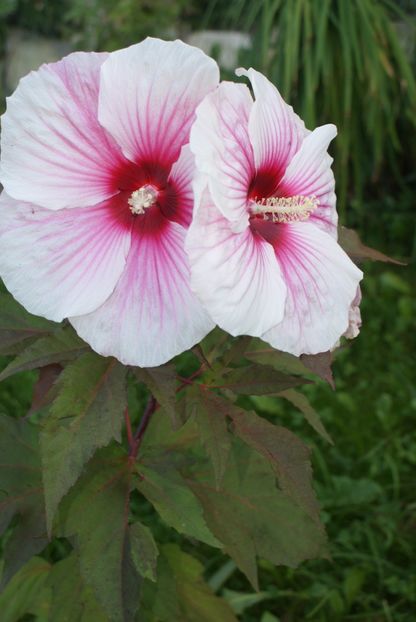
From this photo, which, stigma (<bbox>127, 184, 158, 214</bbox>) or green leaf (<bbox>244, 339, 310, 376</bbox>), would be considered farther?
green leaf (<bbox>244, 339, 310, 376</bbox>)

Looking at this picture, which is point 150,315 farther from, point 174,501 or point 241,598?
point 241,598

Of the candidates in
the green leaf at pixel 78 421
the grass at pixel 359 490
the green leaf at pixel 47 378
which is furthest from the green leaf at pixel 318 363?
the grass at pixel 359 490

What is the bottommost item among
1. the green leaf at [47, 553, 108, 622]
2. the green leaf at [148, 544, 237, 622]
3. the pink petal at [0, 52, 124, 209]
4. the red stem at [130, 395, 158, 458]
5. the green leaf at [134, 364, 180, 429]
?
the green leaf at [148, 544, 237, 622]

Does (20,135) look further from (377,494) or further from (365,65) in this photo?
(365,65)

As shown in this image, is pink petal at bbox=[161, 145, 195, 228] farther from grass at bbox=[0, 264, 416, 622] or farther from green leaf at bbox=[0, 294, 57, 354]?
grass at bbox=[0, 264, 416, 622]

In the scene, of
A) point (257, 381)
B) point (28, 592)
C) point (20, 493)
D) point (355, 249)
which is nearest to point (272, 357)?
point (257, 381)

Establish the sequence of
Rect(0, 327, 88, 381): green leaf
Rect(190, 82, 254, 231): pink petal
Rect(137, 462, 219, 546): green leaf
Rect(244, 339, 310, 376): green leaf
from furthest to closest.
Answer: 1. Rect(244, 339, 310, 376): green leaf
2. Rect(137, 462, 219, 546): green leaf
3. Rect(0, 327, 88, 381): green leaf
4. Rect(190, 82, 254, 231): pink petal

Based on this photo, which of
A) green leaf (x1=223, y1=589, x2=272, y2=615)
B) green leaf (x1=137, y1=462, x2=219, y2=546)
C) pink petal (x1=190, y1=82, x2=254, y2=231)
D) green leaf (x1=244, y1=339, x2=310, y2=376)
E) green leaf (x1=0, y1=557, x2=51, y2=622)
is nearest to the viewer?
pink petal (x1=190, y1=82, x2=254, y2=231)

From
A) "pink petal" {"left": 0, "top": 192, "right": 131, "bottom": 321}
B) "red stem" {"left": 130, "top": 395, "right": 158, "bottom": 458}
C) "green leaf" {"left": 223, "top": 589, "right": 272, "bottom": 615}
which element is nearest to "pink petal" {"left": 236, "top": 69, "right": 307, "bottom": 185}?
"pink petal" {"left": 0, "top": 192, "right": 131, "bottom": 321}
